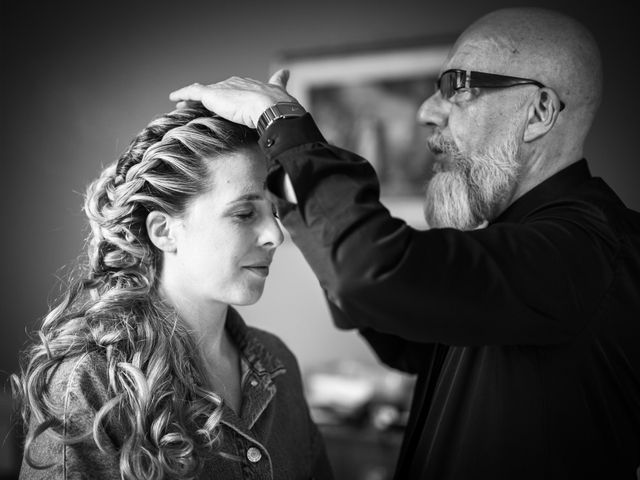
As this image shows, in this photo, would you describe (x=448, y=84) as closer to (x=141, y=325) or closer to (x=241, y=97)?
(x=241, y=97)

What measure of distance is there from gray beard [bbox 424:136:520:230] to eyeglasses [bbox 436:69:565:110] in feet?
0.40

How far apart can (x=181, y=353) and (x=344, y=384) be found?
65.2 inches

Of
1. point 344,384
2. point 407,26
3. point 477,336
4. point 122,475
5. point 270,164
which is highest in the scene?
point 407,26

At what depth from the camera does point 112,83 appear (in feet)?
12.1

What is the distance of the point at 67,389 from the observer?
126cm

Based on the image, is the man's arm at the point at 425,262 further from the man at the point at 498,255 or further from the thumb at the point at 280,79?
the thumb at the point at 280,79

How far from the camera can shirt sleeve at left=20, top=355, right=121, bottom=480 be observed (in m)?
1.20

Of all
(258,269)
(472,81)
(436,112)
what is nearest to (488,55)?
(472,81)

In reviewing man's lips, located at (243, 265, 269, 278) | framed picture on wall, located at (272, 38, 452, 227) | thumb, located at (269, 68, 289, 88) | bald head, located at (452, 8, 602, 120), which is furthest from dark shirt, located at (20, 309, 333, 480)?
framed picture on wall, located at (272, 38, 452, 227)

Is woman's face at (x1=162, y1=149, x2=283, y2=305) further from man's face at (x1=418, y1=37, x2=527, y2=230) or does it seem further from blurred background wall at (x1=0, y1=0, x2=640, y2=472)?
blurred background wall at (x1=0, y1=0, x2=640, y2=472)

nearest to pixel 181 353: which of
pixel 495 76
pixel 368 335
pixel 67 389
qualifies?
pixel 67 389

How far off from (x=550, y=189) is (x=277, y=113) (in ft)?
2.18

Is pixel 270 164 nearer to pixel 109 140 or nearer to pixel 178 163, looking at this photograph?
pixel 178 163

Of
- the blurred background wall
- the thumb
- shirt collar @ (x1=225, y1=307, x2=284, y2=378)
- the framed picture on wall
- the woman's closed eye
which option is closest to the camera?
the thumb
